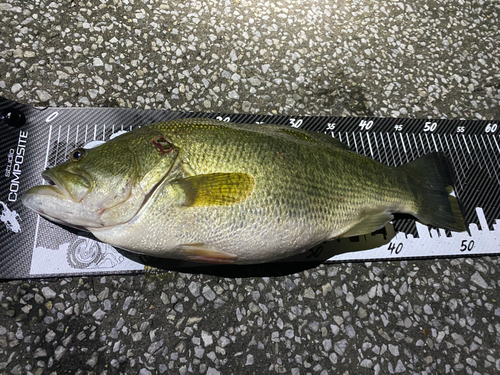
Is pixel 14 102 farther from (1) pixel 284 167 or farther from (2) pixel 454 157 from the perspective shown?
(2) pixel 454 157

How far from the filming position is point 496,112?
248cm

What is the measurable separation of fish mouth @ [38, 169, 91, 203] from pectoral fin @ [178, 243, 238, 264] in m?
0.45

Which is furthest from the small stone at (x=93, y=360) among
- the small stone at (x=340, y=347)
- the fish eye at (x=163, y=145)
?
the small stone at (x=340, y=347)

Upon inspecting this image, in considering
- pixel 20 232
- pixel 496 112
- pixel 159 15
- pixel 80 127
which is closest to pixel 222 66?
pixel 159 15

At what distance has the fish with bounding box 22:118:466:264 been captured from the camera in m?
1.26

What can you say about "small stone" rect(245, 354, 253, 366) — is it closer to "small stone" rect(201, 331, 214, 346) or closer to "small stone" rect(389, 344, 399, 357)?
"small stone" rect(201, 331, 214, 346)

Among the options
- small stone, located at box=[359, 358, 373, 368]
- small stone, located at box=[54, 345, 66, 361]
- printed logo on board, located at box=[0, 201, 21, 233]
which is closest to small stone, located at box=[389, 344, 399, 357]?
small stone, located at box=[359, 358, 373, 368]

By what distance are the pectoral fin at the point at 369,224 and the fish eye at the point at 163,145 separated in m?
0.93

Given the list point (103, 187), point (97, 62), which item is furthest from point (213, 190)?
point (97, 62)

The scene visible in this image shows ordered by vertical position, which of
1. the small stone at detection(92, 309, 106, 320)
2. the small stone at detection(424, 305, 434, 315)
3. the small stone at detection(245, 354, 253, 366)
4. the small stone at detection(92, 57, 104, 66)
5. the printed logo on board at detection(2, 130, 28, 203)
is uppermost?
the small stone at detection(92, 57, 104, 66)

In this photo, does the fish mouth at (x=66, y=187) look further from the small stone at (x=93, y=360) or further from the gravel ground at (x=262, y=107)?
the small stone at (x=93, y=360)

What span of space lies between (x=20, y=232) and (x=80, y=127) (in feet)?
2.29

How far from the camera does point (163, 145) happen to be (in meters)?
1.33

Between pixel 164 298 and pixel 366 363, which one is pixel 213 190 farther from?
pixel 366 363
